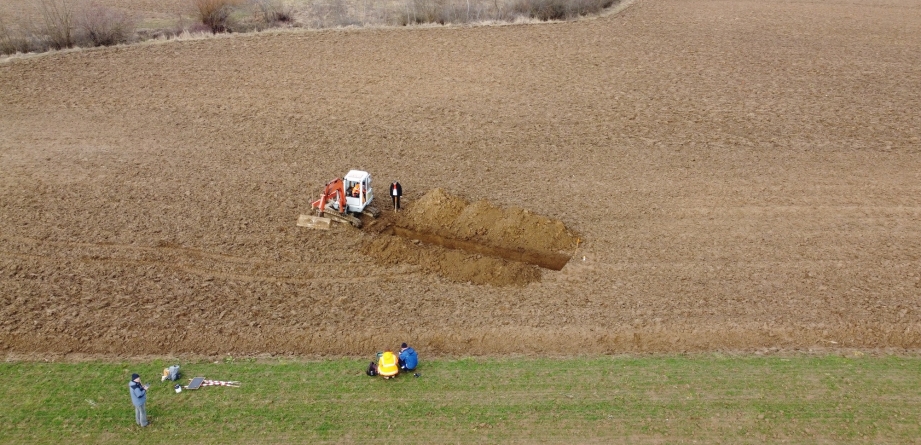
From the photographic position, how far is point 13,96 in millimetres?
27531

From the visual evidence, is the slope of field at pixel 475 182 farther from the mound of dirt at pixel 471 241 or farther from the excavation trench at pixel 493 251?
the excavation trench at pixel 493 251

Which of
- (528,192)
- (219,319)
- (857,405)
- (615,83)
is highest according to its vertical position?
(615,83)

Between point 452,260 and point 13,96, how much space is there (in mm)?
20034

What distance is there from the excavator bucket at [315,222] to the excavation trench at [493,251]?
5.63 ft

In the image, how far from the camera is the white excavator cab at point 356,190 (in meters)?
19.3

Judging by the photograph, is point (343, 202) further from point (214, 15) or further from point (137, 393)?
point (214, 15)

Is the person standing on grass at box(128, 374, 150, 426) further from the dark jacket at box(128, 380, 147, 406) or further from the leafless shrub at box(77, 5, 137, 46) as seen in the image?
the leafless shrub at box(77, 5, 137, 46)

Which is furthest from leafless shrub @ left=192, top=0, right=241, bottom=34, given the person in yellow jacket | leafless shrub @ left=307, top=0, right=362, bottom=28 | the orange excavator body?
the person in yellow jacket

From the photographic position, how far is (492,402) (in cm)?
1388

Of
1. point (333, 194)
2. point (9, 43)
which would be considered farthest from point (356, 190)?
point (9, 43)

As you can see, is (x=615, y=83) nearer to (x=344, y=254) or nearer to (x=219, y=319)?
(x=344, y=254)

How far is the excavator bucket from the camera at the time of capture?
19.3m

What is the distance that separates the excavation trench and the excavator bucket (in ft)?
5.63

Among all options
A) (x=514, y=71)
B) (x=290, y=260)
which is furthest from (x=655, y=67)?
(x=290, y=260)
